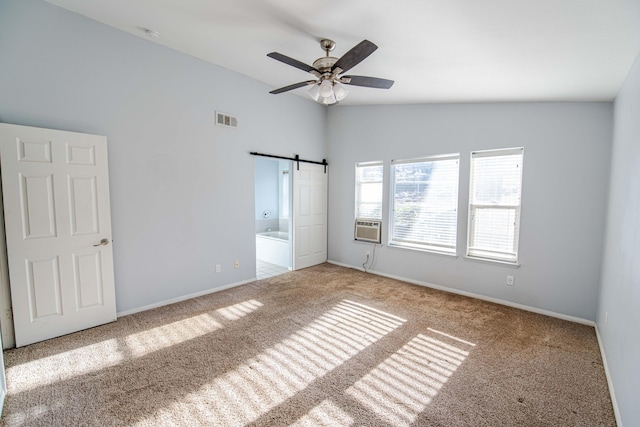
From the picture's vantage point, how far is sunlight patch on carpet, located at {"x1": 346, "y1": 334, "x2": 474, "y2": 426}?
188 cm

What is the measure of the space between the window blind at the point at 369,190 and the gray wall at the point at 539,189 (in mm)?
583

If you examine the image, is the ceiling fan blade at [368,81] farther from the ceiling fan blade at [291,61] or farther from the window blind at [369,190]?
the window blind at [369,190]

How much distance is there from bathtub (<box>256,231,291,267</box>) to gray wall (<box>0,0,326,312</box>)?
3.37ft

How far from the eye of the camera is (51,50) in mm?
2623

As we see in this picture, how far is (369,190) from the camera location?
203 inches

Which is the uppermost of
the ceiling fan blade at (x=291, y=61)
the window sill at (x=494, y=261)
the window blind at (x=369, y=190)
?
the ceiling fan blade at (x=291, y=61)

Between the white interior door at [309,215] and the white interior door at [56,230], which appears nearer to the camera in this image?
the white interior door at [56,230]

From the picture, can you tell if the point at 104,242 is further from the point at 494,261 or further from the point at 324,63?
the point at 494,261

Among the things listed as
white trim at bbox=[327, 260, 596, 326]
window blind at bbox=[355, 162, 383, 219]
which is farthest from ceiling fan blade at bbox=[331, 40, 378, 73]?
white trim at bbox=[327, 260, 596, 326]

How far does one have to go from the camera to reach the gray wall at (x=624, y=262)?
1.66 metres

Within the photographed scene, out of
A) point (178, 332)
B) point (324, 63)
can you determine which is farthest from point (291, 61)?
point (178, 332)

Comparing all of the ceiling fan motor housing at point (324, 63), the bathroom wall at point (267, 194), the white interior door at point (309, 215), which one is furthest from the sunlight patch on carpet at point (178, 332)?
the bathroom wall at point (267, 194)

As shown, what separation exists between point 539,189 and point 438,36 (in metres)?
2.37

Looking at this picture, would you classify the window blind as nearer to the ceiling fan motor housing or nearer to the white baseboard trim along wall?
the white baseboard trim along wall
